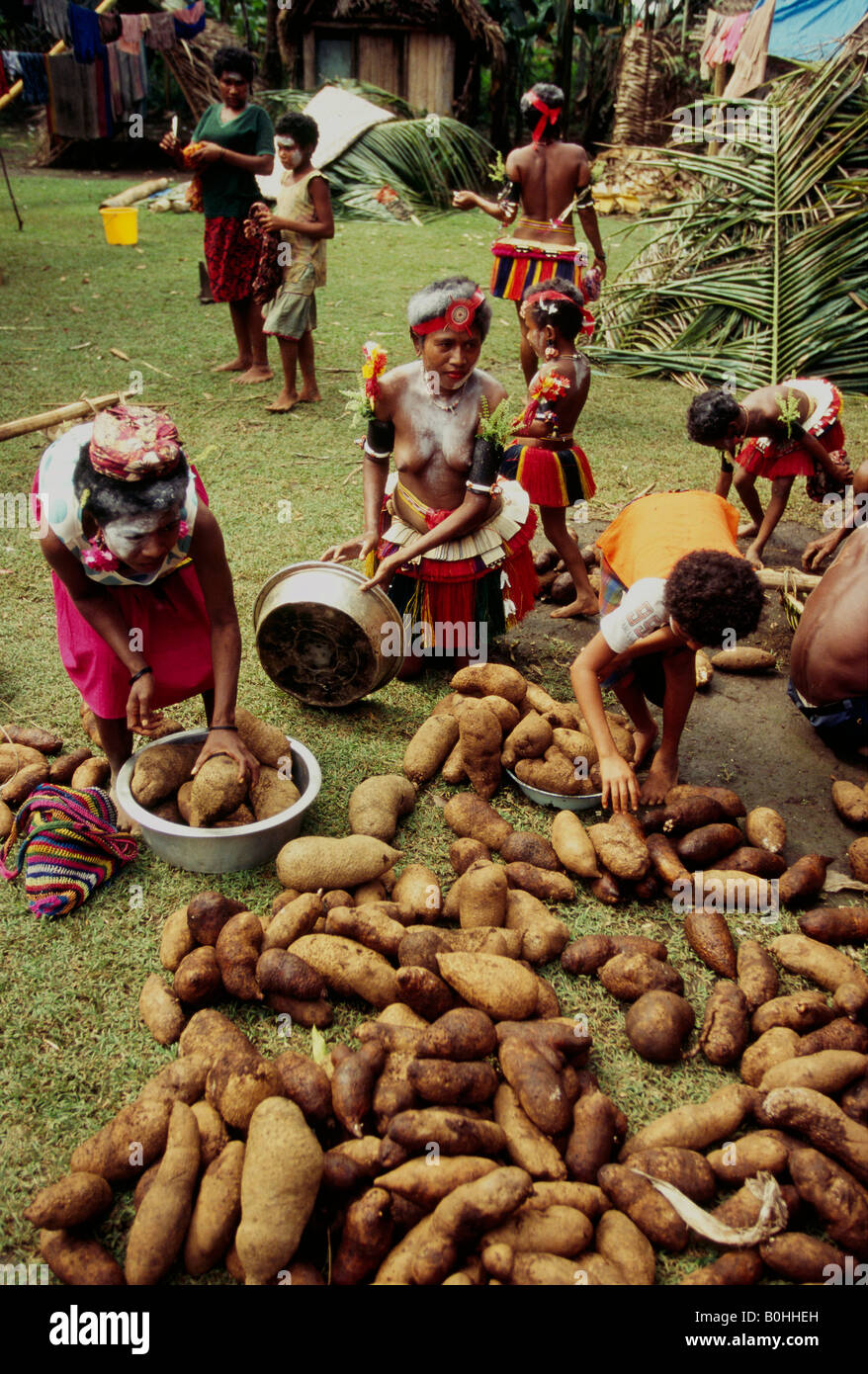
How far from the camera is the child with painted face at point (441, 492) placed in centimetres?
351

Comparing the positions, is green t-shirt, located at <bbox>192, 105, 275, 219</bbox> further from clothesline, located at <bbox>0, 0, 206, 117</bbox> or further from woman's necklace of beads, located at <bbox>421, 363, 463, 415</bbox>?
clothesline, located at <bbox>0, 0, 206, 117</bbox>

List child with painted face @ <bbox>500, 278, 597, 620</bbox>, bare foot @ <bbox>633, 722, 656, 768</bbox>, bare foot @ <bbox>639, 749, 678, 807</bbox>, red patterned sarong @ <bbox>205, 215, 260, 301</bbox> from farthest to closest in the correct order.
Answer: red patterned sarong @ <bbox>205, 215, 260, 301</bbox> < child with painted face @ <bbox>500, 278, 597, 620</bbox> < bare foot @ <bbox>633, 722, 656, 768</bbox> < bare foot @ <bbox>639, 749, 678, 807</bbox>

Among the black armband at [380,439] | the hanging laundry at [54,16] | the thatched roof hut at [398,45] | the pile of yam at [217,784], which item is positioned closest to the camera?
the pile of yam at [217,784]

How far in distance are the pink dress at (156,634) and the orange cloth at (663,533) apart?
148 centimetres

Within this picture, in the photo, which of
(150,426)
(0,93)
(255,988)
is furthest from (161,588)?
(0,93)

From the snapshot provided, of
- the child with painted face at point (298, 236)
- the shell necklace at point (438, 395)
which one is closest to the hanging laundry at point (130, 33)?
the child with painted face at point (298, 236)

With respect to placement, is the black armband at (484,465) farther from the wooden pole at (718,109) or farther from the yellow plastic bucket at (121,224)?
the yellow plastic bucket at (121,224)

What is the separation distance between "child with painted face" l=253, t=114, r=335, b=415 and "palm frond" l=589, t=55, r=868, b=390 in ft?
9.44

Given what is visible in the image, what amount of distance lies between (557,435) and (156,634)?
2296 millimetres

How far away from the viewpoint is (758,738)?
149 inches

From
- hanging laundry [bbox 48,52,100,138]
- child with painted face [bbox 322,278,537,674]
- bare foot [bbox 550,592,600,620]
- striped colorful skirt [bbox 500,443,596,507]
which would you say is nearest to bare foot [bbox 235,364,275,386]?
striped colorful skirt [bbox 500,443,596,507]

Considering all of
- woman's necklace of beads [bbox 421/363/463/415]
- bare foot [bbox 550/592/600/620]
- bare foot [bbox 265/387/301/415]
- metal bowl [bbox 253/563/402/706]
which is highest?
Result: woman's necklace of beads [bbox 421/363/463/415]

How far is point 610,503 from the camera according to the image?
555 centimetres

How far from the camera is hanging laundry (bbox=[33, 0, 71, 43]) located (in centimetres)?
1207
